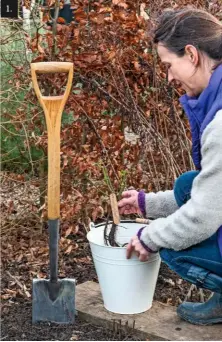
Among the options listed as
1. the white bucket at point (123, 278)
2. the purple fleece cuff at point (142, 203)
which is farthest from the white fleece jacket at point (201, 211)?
the purple fleece cuff at point (142, 203)

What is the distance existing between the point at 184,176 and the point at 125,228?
45cm

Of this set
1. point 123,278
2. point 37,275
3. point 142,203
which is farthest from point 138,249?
point 37,275

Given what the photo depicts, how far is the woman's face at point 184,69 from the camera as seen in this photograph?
105 inches

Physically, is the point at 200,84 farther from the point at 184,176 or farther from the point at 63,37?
the point at 63,37

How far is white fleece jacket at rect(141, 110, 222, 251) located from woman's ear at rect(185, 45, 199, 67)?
0.83ft

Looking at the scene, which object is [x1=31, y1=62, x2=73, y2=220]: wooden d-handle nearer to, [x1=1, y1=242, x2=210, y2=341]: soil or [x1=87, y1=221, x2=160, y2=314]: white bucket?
[x1=87, y1=221, x2=160, y2=314]: white bucket

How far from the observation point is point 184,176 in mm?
3008

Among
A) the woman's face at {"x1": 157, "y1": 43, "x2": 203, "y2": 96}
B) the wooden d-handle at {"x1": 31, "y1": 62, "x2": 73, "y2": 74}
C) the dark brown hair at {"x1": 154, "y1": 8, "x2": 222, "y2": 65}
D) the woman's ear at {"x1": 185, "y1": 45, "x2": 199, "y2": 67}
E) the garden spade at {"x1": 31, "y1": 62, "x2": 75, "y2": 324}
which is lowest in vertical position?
the garden spade at {"x1": 31, "y1": 62, "x2": 75, "y2": 324}

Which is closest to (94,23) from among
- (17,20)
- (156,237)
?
(17,20)

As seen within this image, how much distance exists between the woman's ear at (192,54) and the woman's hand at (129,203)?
77 cm

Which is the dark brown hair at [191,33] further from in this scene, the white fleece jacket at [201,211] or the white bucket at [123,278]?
the white bucket at [123,278]

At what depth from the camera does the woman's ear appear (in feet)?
8.68

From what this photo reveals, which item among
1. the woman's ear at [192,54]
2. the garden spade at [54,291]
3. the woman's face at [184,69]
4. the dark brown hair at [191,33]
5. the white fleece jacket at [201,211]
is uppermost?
the dark brown hair at [191,33]

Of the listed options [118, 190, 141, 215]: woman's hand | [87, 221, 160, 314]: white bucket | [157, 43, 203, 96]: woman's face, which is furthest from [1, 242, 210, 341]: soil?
[157, 43, 203, 96]: woman's face
